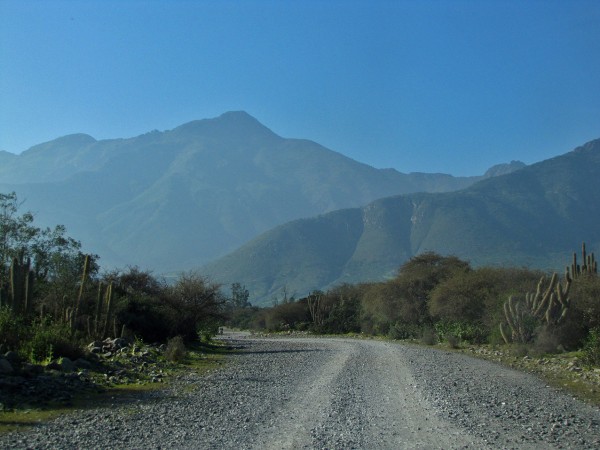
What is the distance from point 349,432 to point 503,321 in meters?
26.4

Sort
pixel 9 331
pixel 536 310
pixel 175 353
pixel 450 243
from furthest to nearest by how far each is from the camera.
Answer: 1. pixel 450 243
2. pixel 536 310
3. pixel 175 353
4. pixel 9 331

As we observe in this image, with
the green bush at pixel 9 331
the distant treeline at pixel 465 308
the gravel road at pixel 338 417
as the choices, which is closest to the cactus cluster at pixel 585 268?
the distant treeline at pixel 465 308

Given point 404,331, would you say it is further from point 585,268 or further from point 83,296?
point 83,296

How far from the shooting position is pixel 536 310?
30688mm

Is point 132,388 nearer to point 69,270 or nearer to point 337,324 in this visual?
point 69,270

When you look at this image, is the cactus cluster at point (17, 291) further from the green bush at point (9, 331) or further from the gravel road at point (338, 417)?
the gravel road at point (338, 417)

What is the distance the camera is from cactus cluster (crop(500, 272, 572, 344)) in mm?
29156

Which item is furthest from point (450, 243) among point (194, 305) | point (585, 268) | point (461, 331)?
point (194, 305)

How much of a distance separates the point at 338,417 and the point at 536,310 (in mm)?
21746

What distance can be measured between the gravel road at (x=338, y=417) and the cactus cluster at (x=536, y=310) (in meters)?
10.8

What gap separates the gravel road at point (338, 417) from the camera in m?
9.88

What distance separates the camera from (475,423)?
11375 mm

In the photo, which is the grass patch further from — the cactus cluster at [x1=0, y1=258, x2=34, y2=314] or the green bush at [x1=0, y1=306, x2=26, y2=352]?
the cactus cluster at [x1=0, y1=258, x2=34, y2=314]

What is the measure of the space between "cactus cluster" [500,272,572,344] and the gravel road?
10.8 m
